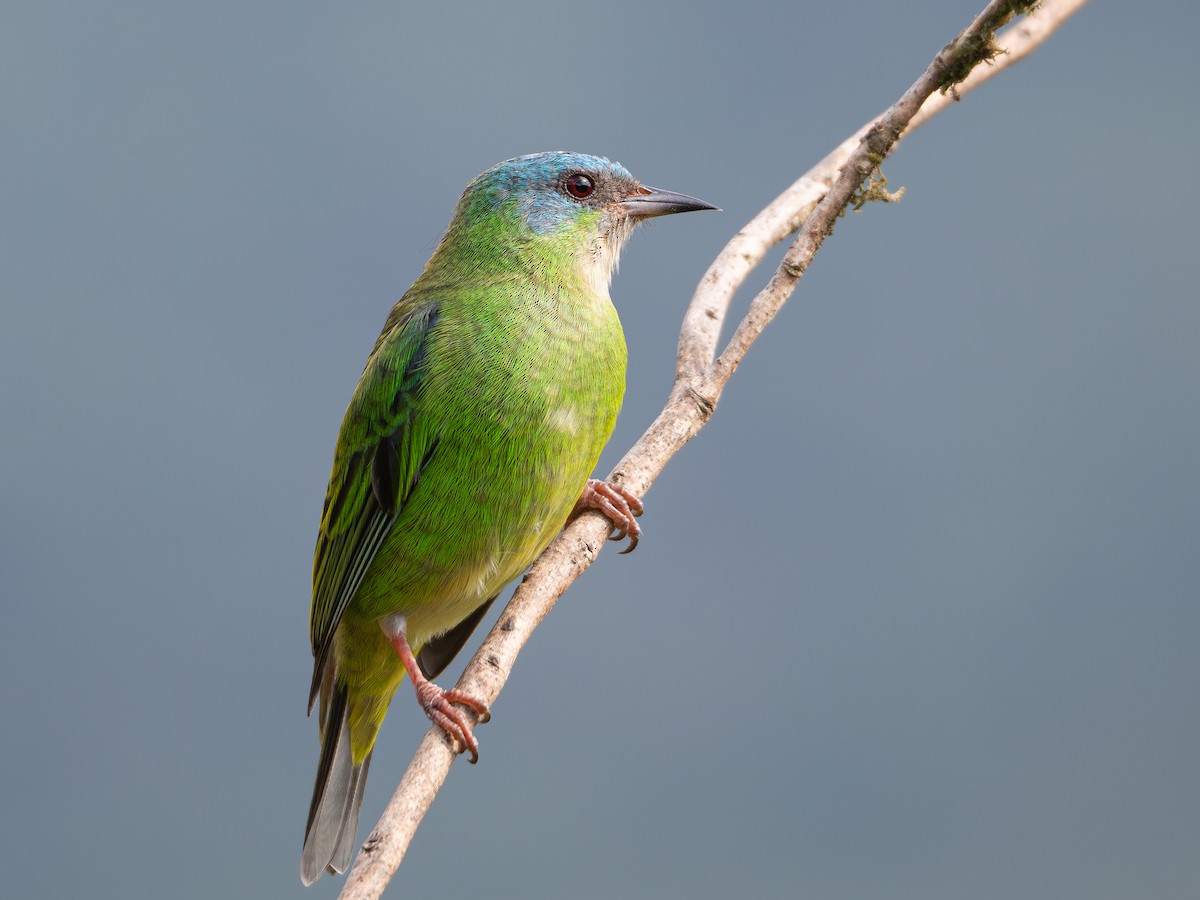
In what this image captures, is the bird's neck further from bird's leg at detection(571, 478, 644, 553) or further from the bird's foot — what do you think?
the bird's foot

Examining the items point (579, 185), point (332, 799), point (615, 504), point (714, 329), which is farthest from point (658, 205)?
point (332, 799)

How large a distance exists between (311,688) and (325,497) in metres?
0.61

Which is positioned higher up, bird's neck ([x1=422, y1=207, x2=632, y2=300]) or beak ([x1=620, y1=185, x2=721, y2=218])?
beak ([x1=620, y1=185, x2=721, y2=218])

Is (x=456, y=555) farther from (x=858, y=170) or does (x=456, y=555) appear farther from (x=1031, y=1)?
(x=1031, y=1)

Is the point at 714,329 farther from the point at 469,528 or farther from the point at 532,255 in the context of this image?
the point at 469,528

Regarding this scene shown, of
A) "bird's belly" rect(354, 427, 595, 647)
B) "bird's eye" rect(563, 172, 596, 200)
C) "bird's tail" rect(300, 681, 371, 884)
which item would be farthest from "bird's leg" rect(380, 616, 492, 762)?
"bird's eye" rect(563, 172, 596, 200)

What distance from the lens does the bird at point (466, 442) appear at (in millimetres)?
3422

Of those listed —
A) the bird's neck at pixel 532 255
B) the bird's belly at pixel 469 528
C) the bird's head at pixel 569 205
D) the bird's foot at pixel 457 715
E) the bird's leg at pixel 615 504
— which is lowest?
the bird's foot at pixel 457 715

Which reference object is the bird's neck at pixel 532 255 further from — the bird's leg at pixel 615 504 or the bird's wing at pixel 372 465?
the bird's leg at pixel 615 504

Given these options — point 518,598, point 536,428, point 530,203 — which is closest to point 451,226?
point 530,203

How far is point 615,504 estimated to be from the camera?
367cm

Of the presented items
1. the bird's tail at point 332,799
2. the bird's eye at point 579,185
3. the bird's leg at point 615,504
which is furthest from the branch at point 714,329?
the bird's tail at point 332,799

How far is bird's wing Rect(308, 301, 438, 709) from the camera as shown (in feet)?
11.6

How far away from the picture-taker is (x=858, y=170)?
3260mm
